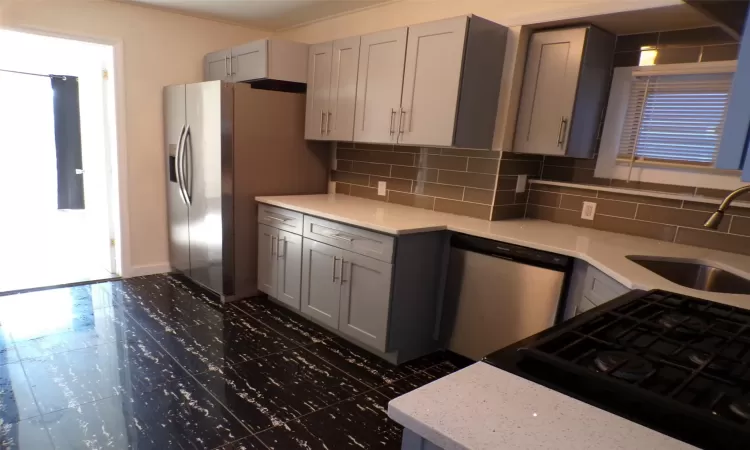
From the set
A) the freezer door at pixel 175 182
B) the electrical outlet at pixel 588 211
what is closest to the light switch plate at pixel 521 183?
the electrical outlet at pixel 588 211

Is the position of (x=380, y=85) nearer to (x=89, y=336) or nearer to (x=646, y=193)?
(x=646, y=193)

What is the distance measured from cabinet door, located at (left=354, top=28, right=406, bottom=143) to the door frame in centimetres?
215

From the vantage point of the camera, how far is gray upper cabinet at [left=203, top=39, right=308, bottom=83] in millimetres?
3336

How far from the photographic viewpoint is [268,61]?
3332 millimetres

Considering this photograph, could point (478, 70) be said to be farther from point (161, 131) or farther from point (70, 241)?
point (70, 241)

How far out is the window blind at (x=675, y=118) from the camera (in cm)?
217

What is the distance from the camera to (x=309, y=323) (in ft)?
10.4

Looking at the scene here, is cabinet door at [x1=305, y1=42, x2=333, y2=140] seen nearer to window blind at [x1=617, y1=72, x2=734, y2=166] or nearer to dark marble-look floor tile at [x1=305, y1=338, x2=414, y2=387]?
dark marble-look floor tile at [x1=305, y1=338, x2=414, y2=387]

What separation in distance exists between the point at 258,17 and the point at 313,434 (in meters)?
3.55

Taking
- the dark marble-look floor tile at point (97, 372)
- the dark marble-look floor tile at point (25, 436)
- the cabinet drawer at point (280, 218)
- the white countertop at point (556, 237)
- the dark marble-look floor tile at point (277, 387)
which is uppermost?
the white countertop at point (556, 237)

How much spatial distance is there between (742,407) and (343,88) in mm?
2925

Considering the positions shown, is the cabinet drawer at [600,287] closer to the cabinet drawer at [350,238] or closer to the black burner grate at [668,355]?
the black burner grate at [668,355]

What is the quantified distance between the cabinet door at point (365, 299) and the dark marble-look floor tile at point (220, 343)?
0.46 meters

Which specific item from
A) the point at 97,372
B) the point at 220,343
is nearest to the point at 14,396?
the point at 97,372
